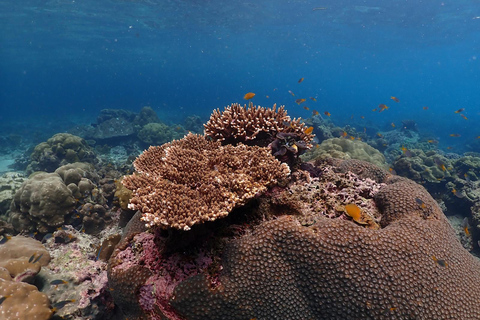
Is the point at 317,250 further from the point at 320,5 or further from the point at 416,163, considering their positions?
the point at 320,5

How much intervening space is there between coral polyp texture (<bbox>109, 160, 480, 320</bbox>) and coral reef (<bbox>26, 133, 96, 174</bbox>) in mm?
14082

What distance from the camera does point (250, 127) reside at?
498 cm

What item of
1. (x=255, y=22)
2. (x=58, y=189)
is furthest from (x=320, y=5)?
(x=58, y=189)

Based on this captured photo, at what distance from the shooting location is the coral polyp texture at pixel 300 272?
111 inches

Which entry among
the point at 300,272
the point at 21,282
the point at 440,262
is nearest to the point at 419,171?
the point at 440,262

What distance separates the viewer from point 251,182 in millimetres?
3523

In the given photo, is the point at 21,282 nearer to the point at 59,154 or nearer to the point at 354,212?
the point at 354,212

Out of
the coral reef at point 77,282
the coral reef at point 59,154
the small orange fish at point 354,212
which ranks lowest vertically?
the coral reef at point 59,154

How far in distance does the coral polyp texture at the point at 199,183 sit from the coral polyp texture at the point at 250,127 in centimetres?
75

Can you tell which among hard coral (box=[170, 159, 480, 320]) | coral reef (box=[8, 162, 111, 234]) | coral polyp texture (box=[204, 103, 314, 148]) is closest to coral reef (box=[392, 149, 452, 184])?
coral polyp texture (box=[204, 103, 314, 148])

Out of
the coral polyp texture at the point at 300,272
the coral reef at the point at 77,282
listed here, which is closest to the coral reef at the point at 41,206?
the coral reef at the point at 77,282

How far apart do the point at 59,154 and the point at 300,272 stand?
16845 millimetres

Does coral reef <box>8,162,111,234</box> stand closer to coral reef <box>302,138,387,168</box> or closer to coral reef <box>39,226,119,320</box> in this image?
coral reef <box>39,226,119,320</box>

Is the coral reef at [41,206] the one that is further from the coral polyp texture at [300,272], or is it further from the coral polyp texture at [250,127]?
the coral polyp texture at [250,127]
